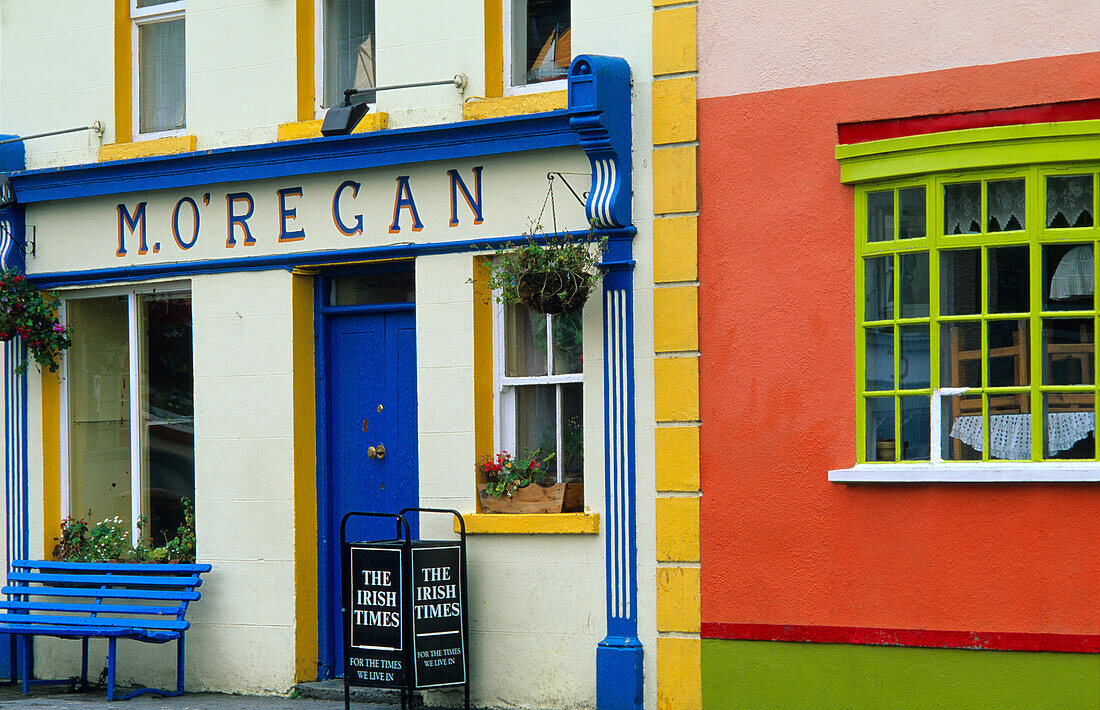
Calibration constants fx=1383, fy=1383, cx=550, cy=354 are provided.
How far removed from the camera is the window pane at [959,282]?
8148 millimetres

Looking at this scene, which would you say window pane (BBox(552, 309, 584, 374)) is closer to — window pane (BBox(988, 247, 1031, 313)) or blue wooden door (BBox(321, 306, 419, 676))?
blue wooden door (BBox(321, 306, 419, 676))

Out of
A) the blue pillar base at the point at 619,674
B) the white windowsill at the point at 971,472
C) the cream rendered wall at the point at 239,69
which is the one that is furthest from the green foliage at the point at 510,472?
the cream rendered wall at the point at 239,69

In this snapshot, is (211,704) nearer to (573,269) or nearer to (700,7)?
(573,269)

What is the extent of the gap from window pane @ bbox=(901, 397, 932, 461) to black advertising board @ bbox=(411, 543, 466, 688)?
3012 millimetres

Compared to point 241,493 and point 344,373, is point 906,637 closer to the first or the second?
point 344,373

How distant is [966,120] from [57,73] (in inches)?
292

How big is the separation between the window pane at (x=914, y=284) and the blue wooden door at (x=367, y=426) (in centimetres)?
361

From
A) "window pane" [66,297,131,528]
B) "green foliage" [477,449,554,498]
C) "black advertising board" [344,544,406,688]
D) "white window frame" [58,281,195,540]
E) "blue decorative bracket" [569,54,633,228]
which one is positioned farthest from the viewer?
"window pane" [66,297,131,528]

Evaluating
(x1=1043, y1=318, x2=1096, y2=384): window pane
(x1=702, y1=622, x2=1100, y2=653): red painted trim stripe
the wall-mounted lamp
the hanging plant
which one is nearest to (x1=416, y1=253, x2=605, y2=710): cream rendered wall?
(x1=702, y1=622, x2=1100, y2=653): red painted trim stripe

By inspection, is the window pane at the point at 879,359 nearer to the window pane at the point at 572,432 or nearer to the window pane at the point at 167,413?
the window pane at the point at 572,432

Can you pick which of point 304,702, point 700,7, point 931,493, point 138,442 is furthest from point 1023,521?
point 138,442

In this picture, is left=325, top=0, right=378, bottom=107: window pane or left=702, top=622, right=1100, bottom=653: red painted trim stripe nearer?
left=702, top=622, right=1100, bottom=653: red painted trim stripe

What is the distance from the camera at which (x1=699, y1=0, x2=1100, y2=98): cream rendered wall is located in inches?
316

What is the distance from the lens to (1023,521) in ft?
26.0
